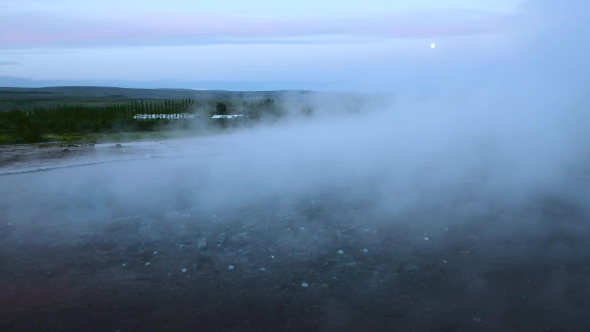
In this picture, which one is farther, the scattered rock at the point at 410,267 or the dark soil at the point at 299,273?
the scattered rock at the point at 410,267

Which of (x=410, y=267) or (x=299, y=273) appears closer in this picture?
(x=299, y=273)

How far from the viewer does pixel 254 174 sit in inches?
337

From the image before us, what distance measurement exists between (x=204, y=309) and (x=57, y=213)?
350 cm

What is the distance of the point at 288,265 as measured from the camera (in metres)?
4.47

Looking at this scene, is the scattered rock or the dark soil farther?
the scattered rock

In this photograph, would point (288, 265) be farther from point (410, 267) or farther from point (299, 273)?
point (410, 267)

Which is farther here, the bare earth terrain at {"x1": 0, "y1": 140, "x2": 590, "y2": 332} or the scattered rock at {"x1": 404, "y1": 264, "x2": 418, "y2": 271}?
the scattered rock at {"x1": 404, "y1": 264, "x2": 418, "y2": 271}

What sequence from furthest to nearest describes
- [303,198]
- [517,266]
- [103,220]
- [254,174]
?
[254,174] → [303,198] → [103,220] → [517,266]

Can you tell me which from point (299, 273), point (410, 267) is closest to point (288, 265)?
point (299, 273)

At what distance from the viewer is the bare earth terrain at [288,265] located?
Result: 3.61 metres

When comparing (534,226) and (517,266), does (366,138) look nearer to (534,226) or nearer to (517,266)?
(534,226)

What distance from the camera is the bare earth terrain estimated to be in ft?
11.8

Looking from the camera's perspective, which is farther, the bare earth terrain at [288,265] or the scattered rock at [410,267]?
the scattered rock at [410,267]

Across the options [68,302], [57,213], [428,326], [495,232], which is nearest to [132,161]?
[57,213]
